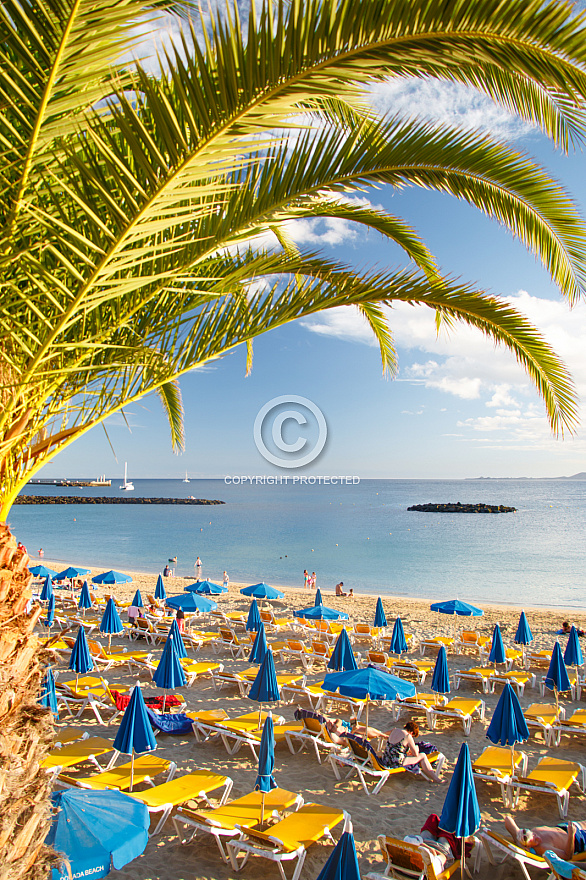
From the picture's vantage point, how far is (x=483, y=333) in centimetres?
406

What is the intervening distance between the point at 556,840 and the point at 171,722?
500 centimetres

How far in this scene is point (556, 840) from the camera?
186 inches

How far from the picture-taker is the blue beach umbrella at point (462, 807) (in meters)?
4.35

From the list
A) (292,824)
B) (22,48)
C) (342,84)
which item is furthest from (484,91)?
(292,824)

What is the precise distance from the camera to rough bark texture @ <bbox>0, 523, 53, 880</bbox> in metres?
2.21

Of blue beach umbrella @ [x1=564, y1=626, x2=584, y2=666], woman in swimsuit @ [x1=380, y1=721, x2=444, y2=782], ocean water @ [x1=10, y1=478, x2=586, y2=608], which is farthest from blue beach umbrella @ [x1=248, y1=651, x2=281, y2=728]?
ocean water @ [x1=10, y1=478, x2=586, y2=608]

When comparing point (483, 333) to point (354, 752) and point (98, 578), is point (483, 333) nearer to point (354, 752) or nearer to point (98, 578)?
point (354, 752)

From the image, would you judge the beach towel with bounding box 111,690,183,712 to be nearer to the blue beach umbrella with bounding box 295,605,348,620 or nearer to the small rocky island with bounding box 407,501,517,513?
the blue beach umbrella with bounding box 295,605,348,620

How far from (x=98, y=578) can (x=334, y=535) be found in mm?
Answer: 40375

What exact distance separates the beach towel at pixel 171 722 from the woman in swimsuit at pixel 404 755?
283 centimetres

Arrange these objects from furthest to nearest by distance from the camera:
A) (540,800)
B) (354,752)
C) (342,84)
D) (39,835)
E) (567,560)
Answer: (567,560), (354,752), (540,800), (39,835), (342,84)

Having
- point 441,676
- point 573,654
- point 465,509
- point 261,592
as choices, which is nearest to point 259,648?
point 441,676

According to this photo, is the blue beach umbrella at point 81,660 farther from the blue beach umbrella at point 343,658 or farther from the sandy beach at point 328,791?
the blue beach umbrella at point 343,658

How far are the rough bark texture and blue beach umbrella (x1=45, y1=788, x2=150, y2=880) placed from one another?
1425mm
